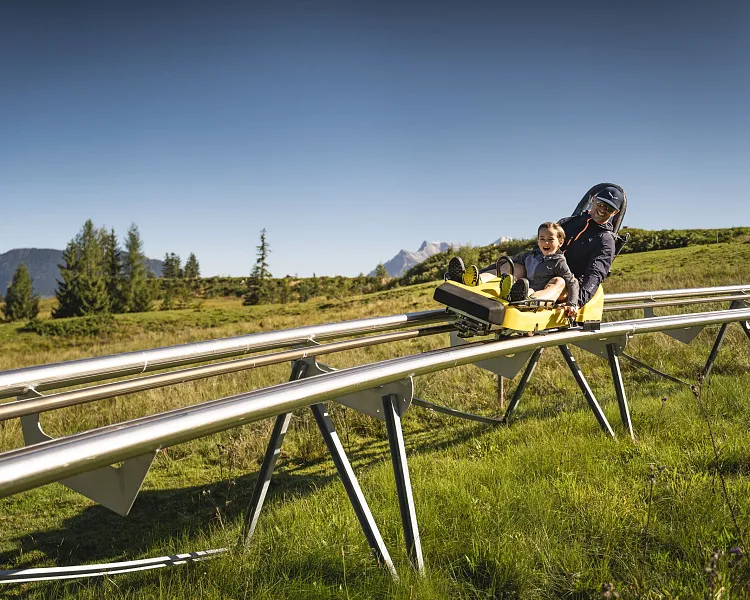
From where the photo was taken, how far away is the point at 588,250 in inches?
202

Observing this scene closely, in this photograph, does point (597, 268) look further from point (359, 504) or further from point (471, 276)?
point (359, 504)

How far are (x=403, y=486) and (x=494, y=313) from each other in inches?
63.4

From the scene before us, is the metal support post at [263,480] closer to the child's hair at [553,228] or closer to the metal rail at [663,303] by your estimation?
the child's hair at [553,228]

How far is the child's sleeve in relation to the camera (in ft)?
14.9

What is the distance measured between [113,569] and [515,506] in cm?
249

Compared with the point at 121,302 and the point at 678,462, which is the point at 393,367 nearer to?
the point at 678,462

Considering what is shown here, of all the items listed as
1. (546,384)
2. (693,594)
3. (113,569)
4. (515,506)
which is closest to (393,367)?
(515,506)

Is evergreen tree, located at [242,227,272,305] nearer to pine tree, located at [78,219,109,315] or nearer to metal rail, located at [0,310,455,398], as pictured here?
pine tree, located at [78,219,109,315]

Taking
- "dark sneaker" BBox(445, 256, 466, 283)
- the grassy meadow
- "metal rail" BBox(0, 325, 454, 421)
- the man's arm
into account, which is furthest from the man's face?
"metal rail" BBox(0, 325, 454, 421)

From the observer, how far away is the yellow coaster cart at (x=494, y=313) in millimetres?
3828

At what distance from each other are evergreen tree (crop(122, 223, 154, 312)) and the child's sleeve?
8131 cm

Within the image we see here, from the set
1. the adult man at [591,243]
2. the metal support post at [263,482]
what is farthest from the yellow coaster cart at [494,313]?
the metal support post at [263,482]

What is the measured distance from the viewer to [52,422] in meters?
6.95

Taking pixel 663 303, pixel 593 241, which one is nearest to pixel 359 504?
pixel 593 241
